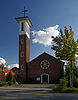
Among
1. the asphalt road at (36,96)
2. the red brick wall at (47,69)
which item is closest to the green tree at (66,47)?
the asphalt road at (36,96)

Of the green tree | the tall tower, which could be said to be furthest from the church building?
the green tree

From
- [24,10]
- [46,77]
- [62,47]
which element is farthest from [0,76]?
[62,47]

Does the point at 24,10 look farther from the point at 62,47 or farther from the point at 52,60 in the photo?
the point at 62,47

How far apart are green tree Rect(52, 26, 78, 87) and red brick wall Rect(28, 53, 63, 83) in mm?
16665

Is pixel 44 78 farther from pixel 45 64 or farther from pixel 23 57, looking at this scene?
pixel 23 57

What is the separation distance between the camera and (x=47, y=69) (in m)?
35.9

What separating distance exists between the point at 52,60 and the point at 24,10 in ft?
59.4

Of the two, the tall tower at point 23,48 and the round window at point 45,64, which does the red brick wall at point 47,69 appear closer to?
the round window at point 45,64

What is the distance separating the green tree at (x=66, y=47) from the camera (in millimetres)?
17844

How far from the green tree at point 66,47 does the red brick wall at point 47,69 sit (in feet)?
54.7

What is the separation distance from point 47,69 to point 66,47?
18.9 meters

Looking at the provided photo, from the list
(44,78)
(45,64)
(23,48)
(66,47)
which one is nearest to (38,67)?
(45,64)

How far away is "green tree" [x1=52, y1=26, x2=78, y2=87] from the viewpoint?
1784 centimetres

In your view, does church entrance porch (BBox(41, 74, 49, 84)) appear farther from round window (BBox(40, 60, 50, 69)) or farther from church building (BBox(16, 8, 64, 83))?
round window (BBox(40, 60, 50, 69))
